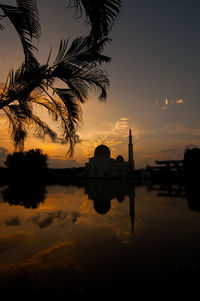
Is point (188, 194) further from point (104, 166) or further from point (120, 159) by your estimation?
point (120, 159)

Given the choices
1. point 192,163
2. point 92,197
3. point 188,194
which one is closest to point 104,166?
point 192,163

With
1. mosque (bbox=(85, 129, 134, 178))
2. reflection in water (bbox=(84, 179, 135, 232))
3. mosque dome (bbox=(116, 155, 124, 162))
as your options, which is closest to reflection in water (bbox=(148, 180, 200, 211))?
reflection in water (bbox=(84, 179, 135, 232))

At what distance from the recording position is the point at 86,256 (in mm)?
2688

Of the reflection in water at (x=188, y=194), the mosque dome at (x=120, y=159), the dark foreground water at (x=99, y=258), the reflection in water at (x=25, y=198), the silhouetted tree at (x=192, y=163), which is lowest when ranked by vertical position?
the dark foreground water at (x=99, y=258)

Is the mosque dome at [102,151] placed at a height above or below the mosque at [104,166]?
above

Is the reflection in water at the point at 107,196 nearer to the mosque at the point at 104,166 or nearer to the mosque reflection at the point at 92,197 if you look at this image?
the mosque reflection at the point at 92,197

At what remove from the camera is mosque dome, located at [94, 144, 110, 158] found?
4747 centimetres

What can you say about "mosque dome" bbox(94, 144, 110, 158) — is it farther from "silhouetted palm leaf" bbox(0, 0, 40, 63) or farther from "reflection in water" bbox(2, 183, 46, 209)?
"silhouetted palm leaf" bbox(0, 0, 40, 63)

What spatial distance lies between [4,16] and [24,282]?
4.02 m

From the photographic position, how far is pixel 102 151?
47781 mm

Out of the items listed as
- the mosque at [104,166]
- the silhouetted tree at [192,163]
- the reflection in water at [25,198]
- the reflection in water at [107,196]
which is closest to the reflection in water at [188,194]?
the reflection in water at [107,196]

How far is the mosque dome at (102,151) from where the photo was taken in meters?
47.5

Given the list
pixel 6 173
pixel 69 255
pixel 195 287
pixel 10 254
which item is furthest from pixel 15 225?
pixel 6 173

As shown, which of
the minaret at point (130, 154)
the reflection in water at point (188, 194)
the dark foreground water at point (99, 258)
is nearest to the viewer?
the dark foreground water at point (99, 258)
